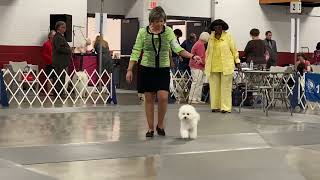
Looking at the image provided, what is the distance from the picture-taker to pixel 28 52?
49.7 ft

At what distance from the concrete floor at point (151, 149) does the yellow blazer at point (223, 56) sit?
94 centimetres

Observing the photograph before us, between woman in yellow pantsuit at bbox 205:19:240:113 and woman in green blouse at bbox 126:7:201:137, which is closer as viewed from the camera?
woman in green blouse at bbox 126:7:201:137

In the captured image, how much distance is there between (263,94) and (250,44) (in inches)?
71.7

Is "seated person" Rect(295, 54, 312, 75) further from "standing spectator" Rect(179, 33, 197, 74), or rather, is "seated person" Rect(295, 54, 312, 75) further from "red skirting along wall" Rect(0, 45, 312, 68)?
"red skirting along wall" Rect(0, 45, 312, 68)

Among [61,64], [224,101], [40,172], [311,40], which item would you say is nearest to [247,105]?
[224,101]

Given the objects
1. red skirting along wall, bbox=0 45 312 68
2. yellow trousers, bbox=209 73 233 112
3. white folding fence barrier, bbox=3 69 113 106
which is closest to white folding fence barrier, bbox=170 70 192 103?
white folding fence barrier, bbox=3 69 113 106

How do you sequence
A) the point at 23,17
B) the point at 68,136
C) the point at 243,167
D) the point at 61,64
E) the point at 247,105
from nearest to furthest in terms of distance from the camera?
the point at 243,167 < the point at 68,136 < the point at 247,105 < the point at 61,64 < the point at 23,17

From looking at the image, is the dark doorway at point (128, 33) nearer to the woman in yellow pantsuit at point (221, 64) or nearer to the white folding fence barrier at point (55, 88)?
the white folding fence barrier at point (55, 88)

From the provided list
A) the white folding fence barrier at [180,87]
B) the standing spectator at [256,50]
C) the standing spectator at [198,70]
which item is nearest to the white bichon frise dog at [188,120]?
the standing spectator at [198,70]

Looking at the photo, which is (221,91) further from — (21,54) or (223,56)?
(21,54)

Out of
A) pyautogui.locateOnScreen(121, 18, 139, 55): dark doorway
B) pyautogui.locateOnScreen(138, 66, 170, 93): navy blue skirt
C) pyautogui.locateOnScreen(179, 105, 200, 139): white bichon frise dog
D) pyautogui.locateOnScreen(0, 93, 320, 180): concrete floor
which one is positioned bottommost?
pyautogui.locateOnScreen(0, 93, 320, 180): concrete floor

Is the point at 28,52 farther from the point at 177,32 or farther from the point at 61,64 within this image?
the point at 177,32

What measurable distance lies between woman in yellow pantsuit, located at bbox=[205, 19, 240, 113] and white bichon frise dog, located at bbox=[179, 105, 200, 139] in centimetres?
325

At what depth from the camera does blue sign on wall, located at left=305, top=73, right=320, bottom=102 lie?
36.8 feet
